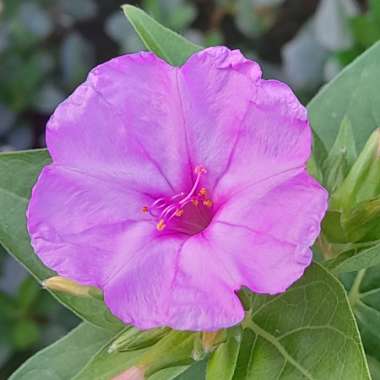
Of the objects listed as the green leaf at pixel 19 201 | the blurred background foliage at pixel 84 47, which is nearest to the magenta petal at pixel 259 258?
the green leaf at pixel 19 201

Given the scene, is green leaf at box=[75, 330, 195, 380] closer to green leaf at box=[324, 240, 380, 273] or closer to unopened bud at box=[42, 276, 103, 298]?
unopened bud at box=[42, 276, 103, 298]

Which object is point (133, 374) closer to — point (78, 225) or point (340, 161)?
point (78, 225)

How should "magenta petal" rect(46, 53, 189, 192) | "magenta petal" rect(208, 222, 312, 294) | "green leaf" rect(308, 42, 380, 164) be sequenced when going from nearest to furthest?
"magenta petal" rect(208, 222, 312, 294)
"magenta petal" rect(46, 53, 189, 192)
"green leaf" rect(308, 42, 380, 164)

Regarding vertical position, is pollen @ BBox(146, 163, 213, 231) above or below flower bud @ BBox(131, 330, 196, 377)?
above

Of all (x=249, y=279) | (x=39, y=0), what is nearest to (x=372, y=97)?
(x=249, y=279)

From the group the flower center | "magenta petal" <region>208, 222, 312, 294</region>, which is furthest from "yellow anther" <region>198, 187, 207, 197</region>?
"magenta petal" <region>208, 222, 312, 294</region>

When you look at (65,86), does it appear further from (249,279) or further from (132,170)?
(249,279)
